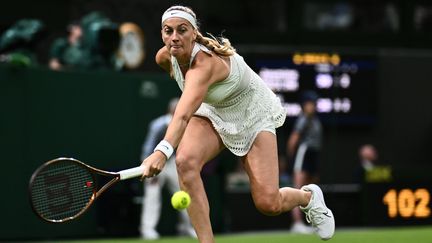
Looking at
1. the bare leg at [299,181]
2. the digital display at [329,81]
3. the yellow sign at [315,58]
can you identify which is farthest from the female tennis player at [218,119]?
the yellow sign at [315,58]

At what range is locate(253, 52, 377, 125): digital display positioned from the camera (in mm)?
16578

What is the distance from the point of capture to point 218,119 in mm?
8031

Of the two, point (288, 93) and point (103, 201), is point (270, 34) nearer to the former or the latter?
point (288, 93)

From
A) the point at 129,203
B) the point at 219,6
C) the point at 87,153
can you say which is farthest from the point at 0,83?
the point at 219,6

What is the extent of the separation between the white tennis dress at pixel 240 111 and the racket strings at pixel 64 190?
1217 mm

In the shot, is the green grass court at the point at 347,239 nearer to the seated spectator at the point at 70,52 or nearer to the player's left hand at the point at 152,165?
the seated spectator at the point at 70,52

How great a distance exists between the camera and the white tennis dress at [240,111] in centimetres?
795

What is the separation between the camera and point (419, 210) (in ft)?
51.7

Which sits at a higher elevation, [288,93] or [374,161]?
[288,93]

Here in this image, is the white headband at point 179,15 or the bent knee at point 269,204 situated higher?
the white headband at point 179,15

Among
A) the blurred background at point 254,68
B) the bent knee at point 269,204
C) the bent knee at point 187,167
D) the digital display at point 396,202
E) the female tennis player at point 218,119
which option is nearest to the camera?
the female tennis player at point 218,119

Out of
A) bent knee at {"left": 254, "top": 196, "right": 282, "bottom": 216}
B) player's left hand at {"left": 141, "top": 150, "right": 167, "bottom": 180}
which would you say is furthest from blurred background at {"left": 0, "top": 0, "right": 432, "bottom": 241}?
player's left hand at {"left": 141, "top": 150, "right": 167, "bottom": 180}

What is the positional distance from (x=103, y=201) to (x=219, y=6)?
4526 mm

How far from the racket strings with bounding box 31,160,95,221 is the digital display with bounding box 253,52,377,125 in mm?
9376
